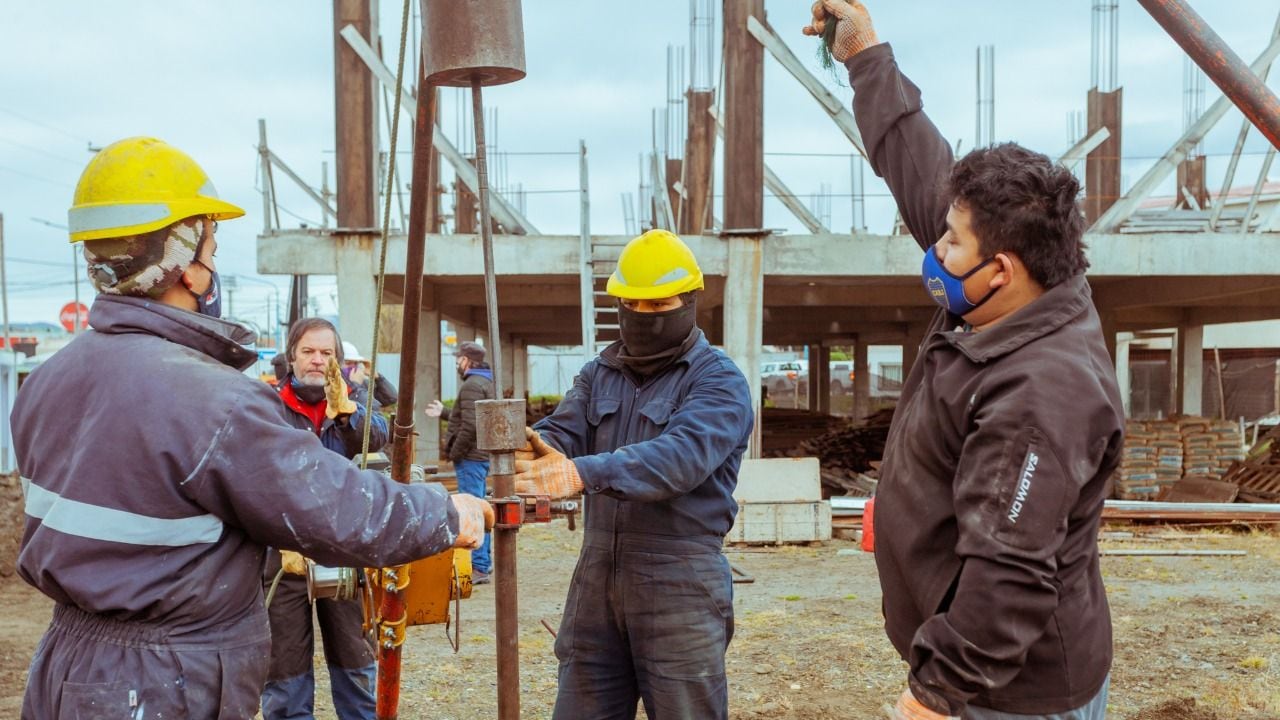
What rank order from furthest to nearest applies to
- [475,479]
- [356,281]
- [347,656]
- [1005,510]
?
[356,281] → [475,479] → [347,656] → [1005,510]

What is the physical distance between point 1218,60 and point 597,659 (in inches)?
96.7

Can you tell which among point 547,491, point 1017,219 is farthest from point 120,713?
point 1017,219

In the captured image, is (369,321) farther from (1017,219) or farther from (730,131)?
(1017,219)

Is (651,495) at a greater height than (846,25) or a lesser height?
lesser

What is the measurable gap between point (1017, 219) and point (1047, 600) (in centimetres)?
78

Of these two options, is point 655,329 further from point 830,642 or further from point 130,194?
point 830,642

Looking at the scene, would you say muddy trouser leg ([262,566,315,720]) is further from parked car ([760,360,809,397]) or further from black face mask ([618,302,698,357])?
parked car ([760,360,809,397])

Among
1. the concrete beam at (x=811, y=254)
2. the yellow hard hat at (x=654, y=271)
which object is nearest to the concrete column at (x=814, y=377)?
the concrete beam at (x=811, y=254)

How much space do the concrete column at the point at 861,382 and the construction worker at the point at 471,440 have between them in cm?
1936

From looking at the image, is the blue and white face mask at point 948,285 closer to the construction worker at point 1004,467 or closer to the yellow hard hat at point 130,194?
the construction worker at point 1004,467

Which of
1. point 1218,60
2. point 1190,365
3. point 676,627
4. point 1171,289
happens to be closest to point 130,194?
point 676,627

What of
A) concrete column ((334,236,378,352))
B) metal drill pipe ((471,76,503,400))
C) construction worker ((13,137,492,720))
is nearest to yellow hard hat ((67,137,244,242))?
construction worker ((13,137,492,720))

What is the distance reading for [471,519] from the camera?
2592 millimetres

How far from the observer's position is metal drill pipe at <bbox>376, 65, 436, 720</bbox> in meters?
2.71
